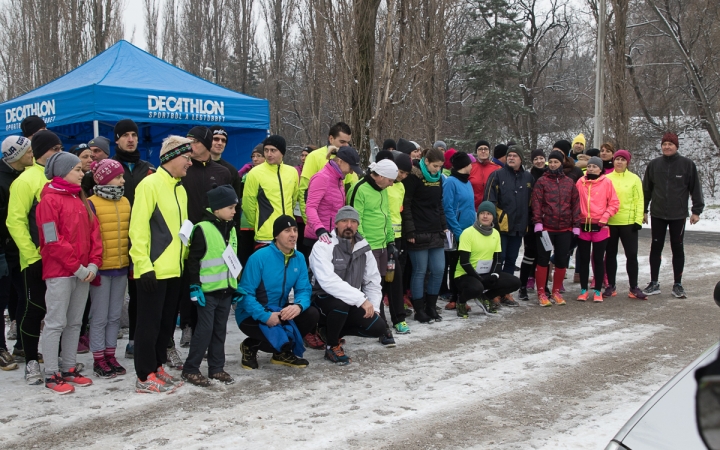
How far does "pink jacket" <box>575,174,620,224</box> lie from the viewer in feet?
27.2

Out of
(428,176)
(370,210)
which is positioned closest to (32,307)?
(370,210)

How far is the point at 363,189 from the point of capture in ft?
21.5

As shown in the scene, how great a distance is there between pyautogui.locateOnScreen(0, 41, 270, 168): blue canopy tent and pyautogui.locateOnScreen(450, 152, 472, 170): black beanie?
358 cm

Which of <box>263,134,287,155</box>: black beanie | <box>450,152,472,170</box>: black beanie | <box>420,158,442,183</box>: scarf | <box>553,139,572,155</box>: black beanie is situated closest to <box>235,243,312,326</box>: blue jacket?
<box>263,134,287,155</box>: black beanie

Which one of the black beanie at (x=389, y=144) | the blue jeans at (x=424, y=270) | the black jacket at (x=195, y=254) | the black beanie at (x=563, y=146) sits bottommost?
the blue jeans at (x=424, y=270)

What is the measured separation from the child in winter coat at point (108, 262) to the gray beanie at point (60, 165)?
0.30 m

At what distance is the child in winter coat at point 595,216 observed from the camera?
8.32 metres

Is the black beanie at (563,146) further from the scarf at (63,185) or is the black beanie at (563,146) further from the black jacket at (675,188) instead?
the scarf at (63,185)

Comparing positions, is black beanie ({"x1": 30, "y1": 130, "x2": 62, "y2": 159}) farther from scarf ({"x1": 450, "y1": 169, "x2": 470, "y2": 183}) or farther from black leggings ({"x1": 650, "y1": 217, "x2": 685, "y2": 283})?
black leggings ({"x1": 650, "y1": 217, "x2": 685, "y2": 283})

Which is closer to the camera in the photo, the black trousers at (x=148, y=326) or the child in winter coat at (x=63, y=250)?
the child in winter coat at (x=63, y=250)

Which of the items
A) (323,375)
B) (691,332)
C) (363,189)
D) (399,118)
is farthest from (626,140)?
(323,375)

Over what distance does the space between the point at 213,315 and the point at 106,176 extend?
1.46m

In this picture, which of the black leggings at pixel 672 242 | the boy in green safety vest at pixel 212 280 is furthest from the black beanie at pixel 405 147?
the boy in green safety vest at pixel 212 280

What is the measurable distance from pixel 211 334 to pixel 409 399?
173cm
